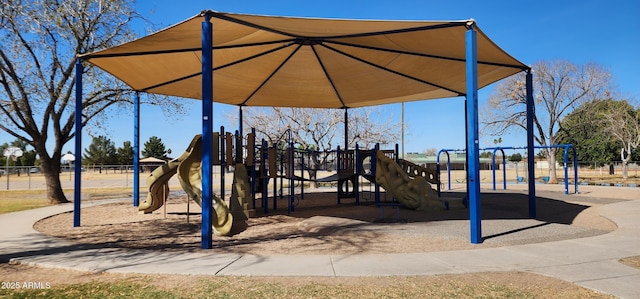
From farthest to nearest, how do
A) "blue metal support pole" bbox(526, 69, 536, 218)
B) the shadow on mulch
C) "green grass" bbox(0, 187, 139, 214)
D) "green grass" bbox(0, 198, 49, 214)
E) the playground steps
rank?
1. "green grass" bbox(0, 187, 139, 214)
2. "green grass" bbox(0, 198, 49, 214)
3. the playground steps
4. the shadow on mulch
5. "blue metal support pole" bbox(526, 69, 536, 218)

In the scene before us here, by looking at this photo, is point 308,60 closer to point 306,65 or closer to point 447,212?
point 306,65

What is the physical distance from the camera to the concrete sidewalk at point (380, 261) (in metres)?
5.64

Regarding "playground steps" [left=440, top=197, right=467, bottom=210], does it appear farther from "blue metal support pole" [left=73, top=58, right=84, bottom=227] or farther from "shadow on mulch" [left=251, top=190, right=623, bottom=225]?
"blue metal support pole" [left=73, top=58, right=84, bottom=227]

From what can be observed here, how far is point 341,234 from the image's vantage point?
347 inches

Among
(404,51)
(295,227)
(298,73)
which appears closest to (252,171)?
(295,227)

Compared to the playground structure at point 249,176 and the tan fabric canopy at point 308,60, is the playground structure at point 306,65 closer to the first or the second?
the tan fabric canopy at point 308,60

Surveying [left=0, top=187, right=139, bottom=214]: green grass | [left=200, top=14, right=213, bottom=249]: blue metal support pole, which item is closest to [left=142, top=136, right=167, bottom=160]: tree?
[left=0, top=187, right=139, bottom=214]: green grass

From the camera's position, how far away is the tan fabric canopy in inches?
348

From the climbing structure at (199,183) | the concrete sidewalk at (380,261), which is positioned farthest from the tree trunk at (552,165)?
the climbing structure at (199,183)

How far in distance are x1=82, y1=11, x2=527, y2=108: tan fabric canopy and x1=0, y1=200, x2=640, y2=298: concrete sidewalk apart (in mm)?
4551

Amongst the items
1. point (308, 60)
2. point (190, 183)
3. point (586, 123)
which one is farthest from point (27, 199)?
point (586, 123)

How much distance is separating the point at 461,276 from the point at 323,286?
1982 mm

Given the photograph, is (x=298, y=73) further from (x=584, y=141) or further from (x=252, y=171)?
(x=584, y=141)

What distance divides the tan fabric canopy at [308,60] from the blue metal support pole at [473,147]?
1.94 ft
